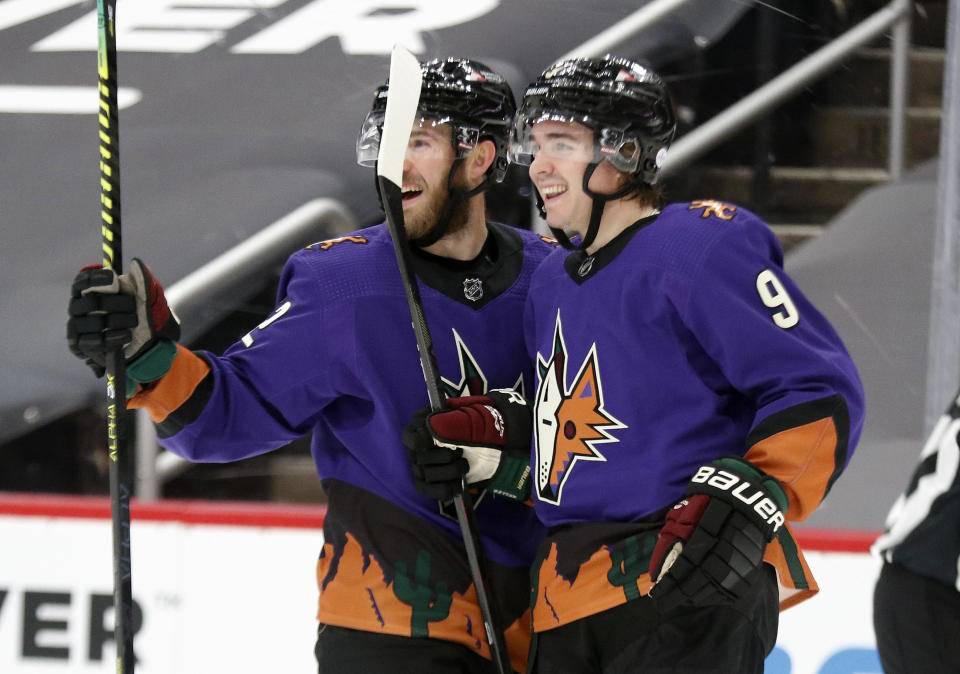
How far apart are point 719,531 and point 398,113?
674mm

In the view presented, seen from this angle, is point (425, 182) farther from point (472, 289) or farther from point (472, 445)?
point (472, 445)

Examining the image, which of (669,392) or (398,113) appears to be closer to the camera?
(669,392)

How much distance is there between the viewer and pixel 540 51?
118 inches

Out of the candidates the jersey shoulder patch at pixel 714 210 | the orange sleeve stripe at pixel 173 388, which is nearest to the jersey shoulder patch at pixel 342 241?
the orange sleeve stripe at pixel 173 388

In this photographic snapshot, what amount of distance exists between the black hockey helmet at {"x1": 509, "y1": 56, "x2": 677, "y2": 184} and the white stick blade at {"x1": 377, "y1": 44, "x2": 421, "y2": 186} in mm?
153

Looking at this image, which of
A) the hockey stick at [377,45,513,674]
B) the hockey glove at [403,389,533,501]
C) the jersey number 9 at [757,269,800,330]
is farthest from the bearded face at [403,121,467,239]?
the jersey number 9 at [757,269,800,330]

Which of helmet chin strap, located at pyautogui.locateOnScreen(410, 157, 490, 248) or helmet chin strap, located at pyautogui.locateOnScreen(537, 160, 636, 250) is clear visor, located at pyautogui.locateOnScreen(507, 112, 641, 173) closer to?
helmet chin strap, located at pyautogui.locateOnScreen(537, 160, 636, 250)

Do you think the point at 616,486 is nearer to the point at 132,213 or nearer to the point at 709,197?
the point at 709,197

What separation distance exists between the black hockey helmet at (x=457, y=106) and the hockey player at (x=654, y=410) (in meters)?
0.16

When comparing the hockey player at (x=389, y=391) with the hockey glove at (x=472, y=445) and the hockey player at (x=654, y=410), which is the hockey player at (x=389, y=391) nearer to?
the hockey glove at (x=472, y=445)

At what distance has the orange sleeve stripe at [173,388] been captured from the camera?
1670 millimetres

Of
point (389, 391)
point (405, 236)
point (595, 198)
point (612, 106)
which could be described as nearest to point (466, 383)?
point (389, 391)

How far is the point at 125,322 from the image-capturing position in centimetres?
156

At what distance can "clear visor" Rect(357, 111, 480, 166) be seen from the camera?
1.81 metres
